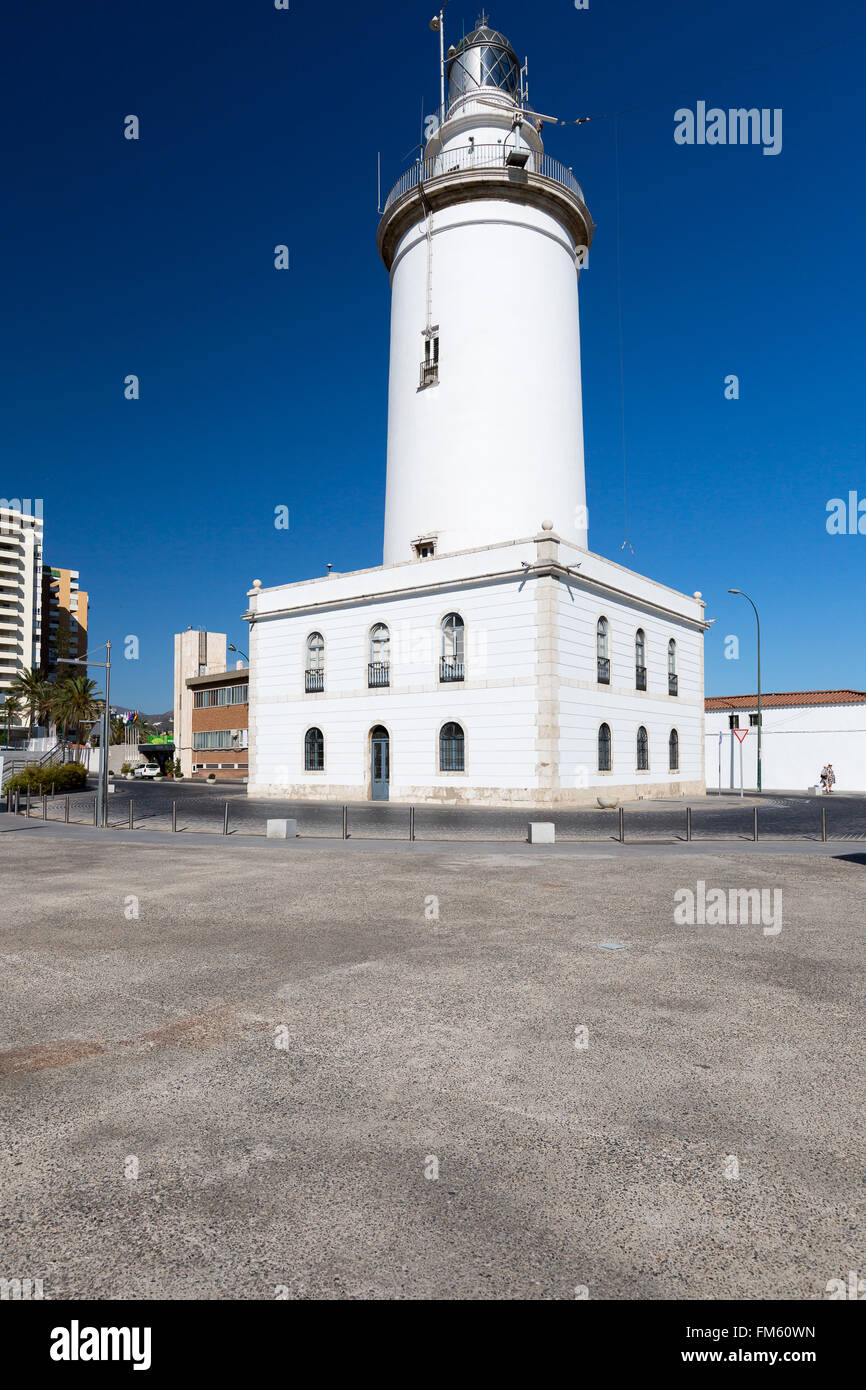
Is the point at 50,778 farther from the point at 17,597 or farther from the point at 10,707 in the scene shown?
the point at 17,597

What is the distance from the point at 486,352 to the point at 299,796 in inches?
800

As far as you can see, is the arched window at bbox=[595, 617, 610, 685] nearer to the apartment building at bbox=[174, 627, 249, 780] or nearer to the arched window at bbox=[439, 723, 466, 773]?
the arched window at bbox=[439, 723, 466, 773]

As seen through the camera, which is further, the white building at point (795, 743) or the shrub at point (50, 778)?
the white building at point (795, 743)

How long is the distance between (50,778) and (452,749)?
81.5 ft

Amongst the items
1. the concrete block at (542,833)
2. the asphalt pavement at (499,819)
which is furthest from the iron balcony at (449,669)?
the concrete block at (542,833)

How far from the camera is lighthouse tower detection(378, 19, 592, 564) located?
3316 cm

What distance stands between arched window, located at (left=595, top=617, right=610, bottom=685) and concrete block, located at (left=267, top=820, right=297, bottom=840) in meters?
16.8

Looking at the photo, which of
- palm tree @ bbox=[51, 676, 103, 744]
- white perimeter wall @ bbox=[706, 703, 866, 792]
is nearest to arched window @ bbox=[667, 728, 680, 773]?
white perimeter wall @ bbox=[706, 703, 866, 792]

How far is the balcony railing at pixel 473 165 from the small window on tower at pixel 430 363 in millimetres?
6471

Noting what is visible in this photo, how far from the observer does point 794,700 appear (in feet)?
172

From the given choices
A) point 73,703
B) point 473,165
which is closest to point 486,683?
point 473,165

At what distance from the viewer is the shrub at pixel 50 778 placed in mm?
41750

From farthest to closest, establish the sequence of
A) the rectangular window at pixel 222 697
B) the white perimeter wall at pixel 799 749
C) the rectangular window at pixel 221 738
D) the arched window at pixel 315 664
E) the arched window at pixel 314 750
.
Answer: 1. the rectangular window at pixel 221 738
2. the rectangular window at pixel 222 697
3. the white perimeter wall at pixel 799 749
4. the arched window at pixel 315 664
5. the arched window at pixel 314 750

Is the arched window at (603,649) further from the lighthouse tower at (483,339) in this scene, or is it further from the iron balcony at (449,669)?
the iron balcony at (449,669)
